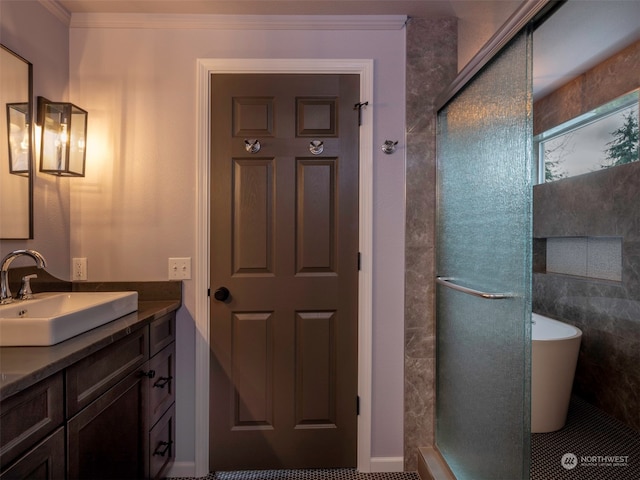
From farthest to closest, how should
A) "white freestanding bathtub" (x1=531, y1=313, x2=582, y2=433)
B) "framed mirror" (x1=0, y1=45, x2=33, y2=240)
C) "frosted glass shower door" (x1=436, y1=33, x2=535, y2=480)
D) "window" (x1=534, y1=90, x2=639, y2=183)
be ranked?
1. "white freestanding bathtub" (x1=531, y1=313, x2=582, y2=433)
2. "window" (x1=534, y1=90, x2=639, y2=183)
3. "framed mirror" (x1=0, y1=45, x2=33, y2=240)
4. "frosted glass shower door" (x1=436, y1=33, x2=535, y2=480)

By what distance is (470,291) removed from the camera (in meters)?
1.40

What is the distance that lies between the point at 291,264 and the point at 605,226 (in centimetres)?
189

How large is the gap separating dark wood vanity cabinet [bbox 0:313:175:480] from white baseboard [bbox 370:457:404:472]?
1.06 meters

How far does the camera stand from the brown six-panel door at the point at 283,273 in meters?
1.81

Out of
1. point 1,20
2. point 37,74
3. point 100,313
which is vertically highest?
point 1,20

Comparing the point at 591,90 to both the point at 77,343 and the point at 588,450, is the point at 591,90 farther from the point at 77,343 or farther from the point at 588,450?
the point at 77,343

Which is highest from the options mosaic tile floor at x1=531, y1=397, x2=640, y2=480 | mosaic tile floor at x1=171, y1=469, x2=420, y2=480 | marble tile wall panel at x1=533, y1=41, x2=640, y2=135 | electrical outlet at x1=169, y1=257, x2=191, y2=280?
marble tile wall panel at x1=533, y1=41, x2=640, y2=135

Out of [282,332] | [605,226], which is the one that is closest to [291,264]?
[282,332]

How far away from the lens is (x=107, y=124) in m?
1.82

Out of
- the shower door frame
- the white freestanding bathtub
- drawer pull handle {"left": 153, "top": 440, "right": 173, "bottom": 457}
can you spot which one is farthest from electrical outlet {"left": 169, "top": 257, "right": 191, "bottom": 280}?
the white freestanding bathtub

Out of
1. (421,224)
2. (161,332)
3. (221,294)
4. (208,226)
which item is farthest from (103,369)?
(421,224)

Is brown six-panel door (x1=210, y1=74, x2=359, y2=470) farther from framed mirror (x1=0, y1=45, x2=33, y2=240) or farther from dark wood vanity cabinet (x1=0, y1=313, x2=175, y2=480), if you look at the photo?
framed mirror (x1=0, y1=45, x2=33, y2=240)

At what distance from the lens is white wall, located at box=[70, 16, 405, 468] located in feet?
5.94

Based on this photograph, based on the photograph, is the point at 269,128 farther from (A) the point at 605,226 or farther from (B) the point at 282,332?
(A) the point at 605,226
